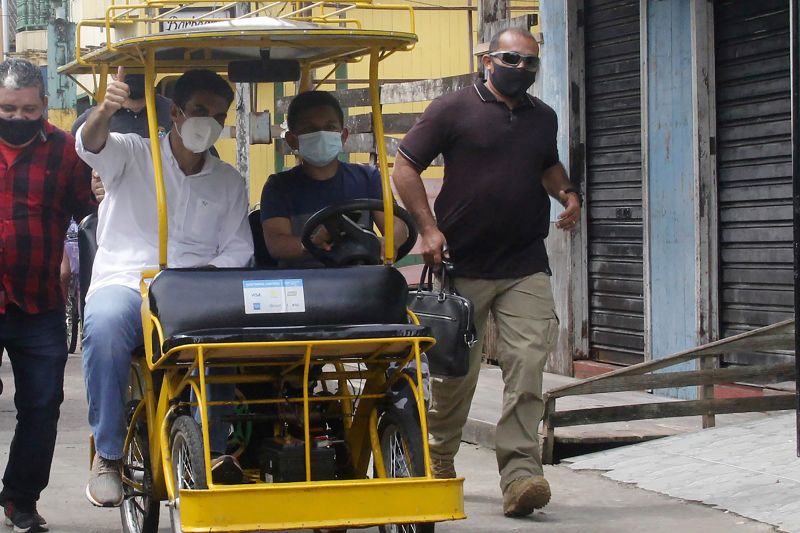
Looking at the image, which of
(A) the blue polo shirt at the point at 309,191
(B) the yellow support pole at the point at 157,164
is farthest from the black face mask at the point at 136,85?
(B) the yellow support pole at the point at 157,164

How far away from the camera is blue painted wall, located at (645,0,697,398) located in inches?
405

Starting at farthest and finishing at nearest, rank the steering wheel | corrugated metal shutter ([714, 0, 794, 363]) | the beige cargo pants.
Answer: corrugated metal shutter ([714, 0, 794, 363]) < the beige cargo pants < the steering wheel

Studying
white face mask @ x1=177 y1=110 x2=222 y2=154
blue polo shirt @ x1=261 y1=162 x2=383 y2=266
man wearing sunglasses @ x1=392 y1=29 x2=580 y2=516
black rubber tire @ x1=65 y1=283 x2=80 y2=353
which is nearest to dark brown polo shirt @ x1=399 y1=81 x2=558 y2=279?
man wearing sunglasses @ x1=392 y1=29 x2=580 y2=516

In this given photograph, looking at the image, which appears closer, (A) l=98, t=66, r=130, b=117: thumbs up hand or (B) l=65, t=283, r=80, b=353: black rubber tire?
(A) l=98, t=66, r=130, b=117: thumbs up hand

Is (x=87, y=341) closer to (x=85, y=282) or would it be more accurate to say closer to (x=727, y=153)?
(x=85, y=282)

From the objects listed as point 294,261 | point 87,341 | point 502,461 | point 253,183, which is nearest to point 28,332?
point 87,341

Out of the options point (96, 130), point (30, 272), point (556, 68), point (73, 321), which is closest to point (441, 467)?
point (30, 272)

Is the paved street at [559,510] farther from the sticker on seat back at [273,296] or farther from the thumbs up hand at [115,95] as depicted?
the thumbs up hand at [115,95]

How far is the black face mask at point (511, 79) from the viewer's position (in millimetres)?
6922

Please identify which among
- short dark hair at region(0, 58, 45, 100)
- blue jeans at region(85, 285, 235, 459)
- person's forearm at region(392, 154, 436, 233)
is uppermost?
short dark hair at region(0, 58, 45, 100)

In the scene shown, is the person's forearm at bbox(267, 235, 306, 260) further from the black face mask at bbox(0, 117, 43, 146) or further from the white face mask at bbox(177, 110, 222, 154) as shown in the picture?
the black face mask at bbox(0, 117, 43, 146)

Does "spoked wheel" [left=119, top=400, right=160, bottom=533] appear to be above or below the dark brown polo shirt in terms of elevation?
below

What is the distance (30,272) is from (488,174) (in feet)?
7.04

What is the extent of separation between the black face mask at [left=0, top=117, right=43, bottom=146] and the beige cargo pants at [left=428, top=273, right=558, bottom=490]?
211 cm
